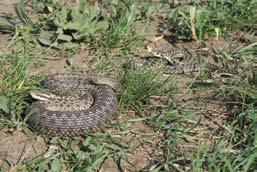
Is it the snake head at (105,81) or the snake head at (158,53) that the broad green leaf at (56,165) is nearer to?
the snake head at (105,81)

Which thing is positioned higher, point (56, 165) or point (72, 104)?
point (72, 104)

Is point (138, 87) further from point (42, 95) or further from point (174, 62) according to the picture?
point (174, 62)

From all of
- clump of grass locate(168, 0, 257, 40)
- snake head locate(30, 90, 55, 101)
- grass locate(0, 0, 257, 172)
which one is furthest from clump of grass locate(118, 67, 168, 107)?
clump of grass locate(168, 0, 257, 40)

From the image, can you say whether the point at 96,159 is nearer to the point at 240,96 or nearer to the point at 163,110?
the point at 163,110

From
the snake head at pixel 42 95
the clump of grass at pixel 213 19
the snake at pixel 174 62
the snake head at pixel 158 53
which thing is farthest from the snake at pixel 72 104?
the clump of grass at pixel 213 19

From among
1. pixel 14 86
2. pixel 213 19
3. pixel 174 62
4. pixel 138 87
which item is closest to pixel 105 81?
pixel 138 87

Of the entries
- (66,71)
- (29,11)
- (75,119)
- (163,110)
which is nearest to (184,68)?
(163,110)

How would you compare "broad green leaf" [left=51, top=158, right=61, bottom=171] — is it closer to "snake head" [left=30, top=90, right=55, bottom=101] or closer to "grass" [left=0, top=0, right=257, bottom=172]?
"grass" [left=0, top=0, right=257, bottom=172]

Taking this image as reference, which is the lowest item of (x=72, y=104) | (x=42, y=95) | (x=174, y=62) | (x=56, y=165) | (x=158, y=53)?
(x=56, y=165)
